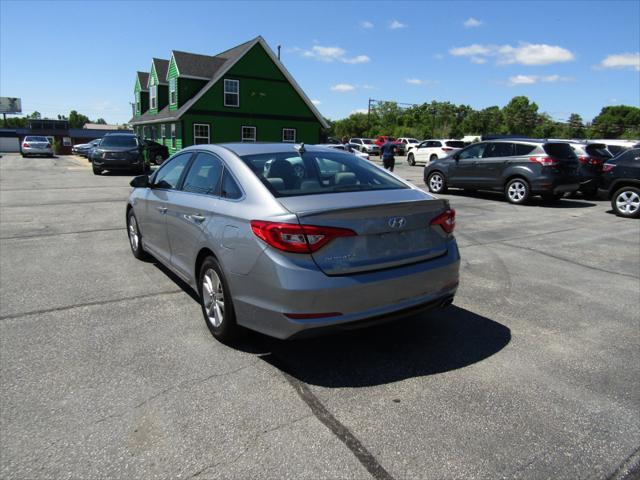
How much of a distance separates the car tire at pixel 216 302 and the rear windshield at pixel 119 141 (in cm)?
1962

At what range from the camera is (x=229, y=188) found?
12.2ft

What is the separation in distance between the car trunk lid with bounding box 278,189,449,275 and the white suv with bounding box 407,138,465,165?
26326 mm

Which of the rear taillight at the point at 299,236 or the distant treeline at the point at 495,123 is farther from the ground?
the distant treeline at the point at 495,123

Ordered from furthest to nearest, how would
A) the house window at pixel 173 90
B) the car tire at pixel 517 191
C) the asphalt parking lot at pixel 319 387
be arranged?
the house window at pixel 173 90 < the car tire at pixel 517 191 < the asphalt parking lot at pixel 319 387

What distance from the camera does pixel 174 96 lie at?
30156 millimetres

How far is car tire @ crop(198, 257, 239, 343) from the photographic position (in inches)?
138

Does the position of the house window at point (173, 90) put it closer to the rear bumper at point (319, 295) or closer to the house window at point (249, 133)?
the house window at point (249, 133)

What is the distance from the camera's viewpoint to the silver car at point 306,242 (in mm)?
3020

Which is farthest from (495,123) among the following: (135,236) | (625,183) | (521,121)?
(135,236)

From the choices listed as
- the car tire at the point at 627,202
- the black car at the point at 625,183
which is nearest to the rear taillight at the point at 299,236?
the black car at the point at 625,183

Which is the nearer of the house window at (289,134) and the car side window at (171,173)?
the car side window at (171,173)

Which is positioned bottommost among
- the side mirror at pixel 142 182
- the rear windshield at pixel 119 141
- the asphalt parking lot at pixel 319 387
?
the asphalt parking lot at pixel 319 387

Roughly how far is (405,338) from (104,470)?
96.7 inches

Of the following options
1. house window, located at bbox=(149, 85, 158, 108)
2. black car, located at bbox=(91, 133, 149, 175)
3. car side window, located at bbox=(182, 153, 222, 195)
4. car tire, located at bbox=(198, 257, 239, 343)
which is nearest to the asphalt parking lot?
car tire, located at bbox=(198, 257, 239, 343)
